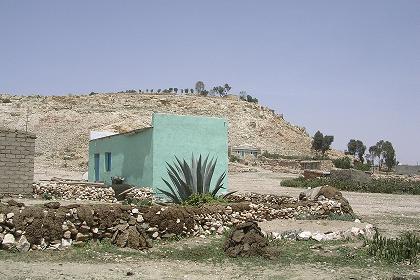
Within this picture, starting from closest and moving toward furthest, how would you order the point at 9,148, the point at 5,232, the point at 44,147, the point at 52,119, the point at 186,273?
1. the point at 186,273
2. the point at 5,232
3. the point at 9,148
4. the point at 44,147
5. the point at 52,119

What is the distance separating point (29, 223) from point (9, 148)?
8.79 metres

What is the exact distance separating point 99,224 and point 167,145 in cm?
939

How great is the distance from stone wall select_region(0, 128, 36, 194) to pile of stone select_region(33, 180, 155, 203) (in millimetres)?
1495

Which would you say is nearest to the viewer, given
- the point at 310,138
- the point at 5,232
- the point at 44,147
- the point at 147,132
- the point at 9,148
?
the point at 5,232

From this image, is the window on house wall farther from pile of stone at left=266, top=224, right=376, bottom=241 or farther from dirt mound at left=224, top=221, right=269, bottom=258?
dirt mound at left=224, top=221, right=269, bottom=258

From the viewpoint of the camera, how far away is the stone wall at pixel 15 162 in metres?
17.1

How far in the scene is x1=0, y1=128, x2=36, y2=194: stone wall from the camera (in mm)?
17094

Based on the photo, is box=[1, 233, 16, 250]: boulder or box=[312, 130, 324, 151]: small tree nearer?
box=[1, 233, 16, 250]: boulder

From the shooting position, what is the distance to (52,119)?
67125 millimetres

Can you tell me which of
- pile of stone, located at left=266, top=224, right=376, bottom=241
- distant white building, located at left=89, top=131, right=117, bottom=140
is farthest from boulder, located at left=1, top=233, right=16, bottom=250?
distant white building, located at left=89, top=131, right=117, bottom=140

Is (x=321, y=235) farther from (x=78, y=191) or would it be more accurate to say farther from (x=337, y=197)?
(x=78, y=191)

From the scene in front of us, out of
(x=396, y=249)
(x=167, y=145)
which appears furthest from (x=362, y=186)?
(x=396, y=249)

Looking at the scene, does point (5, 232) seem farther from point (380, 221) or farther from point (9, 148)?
point (380, 221)

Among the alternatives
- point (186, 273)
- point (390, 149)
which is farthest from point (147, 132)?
point (390, 149)
